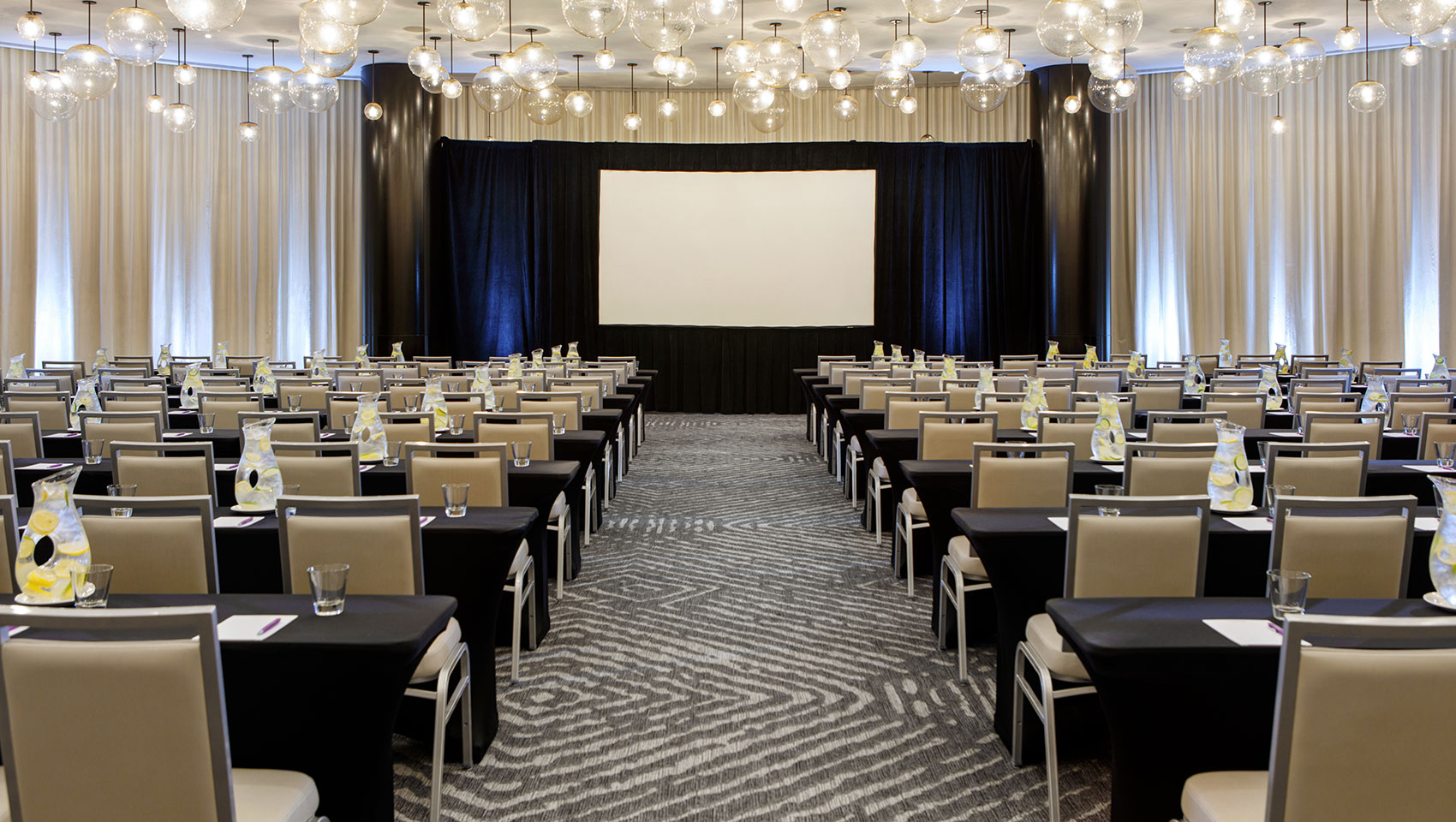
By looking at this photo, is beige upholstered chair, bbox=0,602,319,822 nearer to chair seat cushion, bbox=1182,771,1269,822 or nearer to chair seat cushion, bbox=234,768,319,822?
chair seat cushion, bbox=234,768,319,822

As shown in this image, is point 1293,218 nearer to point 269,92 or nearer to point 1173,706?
point 269,92

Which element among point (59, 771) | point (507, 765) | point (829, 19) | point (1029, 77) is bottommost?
point (507, 765)

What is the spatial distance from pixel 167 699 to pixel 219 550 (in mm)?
1890

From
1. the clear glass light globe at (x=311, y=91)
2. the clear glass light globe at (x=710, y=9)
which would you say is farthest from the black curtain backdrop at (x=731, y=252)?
the clear glass light globe at (x=710, y=9)

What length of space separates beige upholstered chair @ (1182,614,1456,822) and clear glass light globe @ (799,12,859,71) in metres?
5.09

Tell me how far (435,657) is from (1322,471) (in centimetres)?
347

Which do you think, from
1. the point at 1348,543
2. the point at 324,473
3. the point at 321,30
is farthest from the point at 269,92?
the point at 1348,543

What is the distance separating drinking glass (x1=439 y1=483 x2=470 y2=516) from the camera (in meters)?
3.66

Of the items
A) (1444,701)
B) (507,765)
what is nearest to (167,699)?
(507,765)

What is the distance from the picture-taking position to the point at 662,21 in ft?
18.5

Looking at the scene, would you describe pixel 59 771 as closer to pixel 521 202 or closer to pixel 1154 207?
pixel 521 202

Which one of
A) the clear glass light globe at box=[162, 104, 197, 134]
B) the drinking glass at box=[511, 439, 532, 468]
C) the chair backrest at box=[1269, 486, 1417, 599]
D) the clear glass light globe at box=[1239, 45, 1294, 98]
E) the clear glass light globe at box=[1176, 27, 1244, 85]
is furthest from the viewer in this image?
the clear glass light globe at box=[162, 104, 197, 134]

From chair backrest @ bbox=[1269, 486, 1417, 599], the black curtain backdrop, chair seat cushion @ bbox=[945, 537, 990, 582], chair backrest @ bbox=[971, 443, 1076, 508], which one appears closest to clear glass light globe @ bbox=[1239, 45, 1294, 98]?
chair backrest @ bbox=[971, 443, 1076, 508]

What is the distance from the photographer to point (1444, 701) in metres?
1.84
